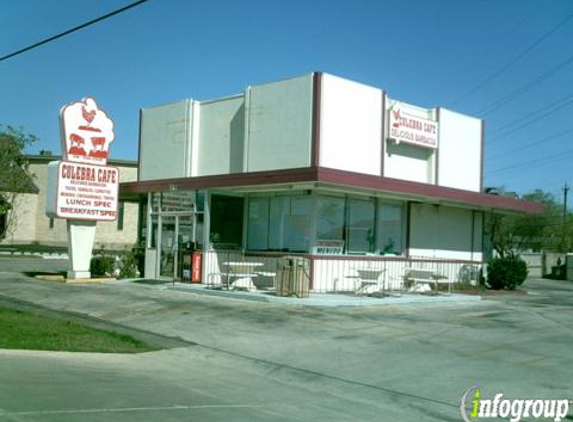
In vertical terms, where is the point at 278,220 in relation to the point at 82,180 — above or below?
below

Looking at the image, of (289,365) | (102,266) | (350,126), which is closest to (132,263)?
(102,266)

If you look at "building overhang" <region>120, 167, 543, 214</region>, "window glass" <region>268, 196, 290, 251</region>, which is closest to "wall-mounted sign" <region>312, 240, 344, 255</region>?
"window glass" <region>268, 196, 290, 251</region>

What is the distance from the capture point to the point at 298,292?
61.9 feet

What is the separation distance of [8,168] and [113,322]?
90.0 ft

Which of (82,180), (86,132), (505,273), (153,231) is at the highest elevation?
(86,132)

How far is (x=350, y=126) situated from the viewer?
22.0m

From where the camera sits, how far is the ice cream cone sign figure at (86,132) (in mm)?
23516

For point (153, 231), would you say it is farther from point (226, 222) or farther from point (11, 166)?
point (11, 166)

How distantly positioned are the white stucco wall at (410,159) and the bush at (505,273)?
4728 mm

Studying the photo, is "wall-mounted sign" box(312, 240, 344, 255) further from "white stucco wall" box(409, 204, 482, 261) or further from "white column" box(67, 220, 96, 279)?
"white column" box(67, 220, 96, 279)

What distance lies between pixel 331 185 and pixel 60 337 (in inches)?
407

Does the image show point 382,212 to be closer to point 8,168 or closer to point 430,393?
point 430,393

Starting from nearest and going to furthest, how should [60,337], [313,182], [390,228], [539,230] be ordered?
1. [60,337]
2. [313,182]
3. [390,228]
4. [539,230]

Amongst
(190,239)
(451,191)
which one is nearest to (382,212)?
(451,191)
